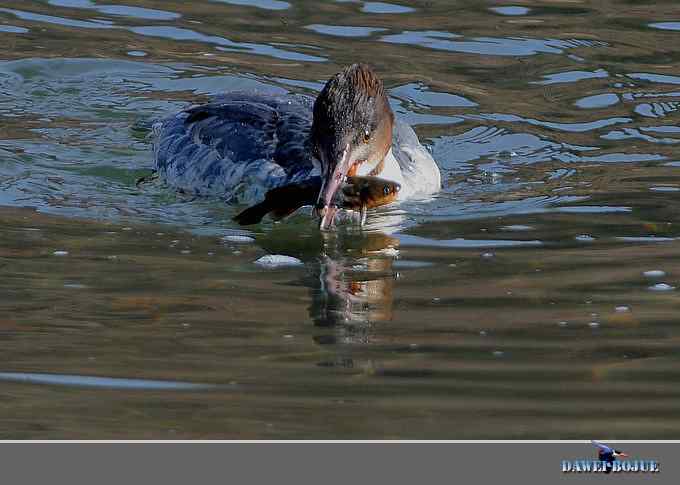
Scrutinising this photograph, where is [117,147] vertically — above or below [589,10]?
below

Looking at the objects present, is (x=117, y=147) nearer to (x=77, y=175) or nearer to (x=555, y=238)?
(x=77, y=175)

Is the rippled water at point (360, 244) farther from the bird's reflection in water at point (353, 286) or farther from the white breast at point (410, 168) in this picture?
the white breast at point (410, 168)

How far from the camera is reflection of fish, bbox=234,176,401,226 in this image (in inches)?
326

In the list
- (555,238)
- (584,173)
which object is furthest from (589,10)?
(555,238)

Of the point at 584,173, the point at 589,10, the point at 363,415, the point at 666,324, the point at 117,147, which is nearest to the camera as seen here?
the point at 363,415

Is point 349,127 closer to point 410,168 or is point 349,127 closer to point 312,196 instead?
point 312,196

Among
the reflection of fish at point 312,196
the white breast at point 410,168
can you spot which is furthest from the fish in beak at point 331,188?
the white breast at point 410,168

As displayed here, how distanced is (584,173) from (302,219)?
7.28ft

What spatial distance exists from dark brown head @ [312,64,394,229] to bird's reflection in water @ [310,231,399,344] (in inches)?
16.1

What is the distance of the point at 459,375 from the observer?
570cm

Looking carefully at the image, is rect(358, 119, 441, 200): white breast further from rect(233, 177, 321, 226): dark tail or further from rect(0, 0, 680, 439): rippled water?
rect(233, 177, 321, 226): dark tail

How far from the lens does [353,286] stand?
7.31 m

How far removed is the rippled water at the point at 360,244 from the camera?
544 cm
